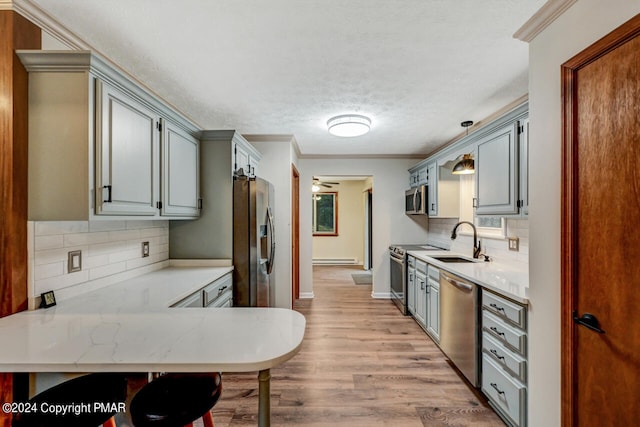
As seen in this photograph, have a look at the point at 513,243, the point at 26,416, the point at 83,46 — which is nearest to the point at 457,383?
the point at 513,243

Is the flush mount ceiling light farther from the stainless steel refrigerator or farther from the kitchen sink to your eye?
the kitchen sink

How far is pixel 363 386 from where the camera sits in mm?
2336

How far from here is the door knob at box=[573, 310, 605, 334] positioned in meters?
1.17

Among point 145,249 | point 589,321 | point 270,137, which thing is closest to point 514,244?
point 589,321

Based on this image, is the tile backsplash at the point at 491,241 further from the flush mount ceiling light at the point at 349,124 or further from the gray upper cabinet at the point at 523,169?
the flush mount ceiling light at the point at 349,124

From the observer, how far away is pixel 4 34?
1.42 meters

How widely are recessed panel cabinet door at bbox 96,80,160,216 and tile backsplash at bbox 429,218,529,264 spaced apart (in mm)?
3071

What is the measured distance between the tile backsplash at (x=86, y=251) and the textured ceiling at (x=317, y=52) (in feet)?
3.79

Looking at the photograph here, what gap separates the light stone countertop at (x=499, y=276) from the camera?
1.78 metres

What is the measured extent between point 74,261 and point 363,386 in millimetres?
2247

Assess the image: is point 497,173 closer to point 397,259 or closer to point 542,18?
point 542,18

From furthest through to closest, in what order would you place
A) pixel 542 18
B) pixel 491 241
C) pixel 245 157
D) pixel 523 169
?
pixel 245 157
pixel 491 241
pixel 523 169
pixel 542 18

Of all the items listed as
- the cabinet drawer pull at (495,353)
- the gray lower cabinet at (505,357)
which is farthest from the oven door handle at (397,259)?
the cabinet drawer pull at (495,353)

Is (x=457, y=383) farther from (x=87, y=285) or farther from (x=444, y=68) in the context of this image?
(x=87, y=285)
